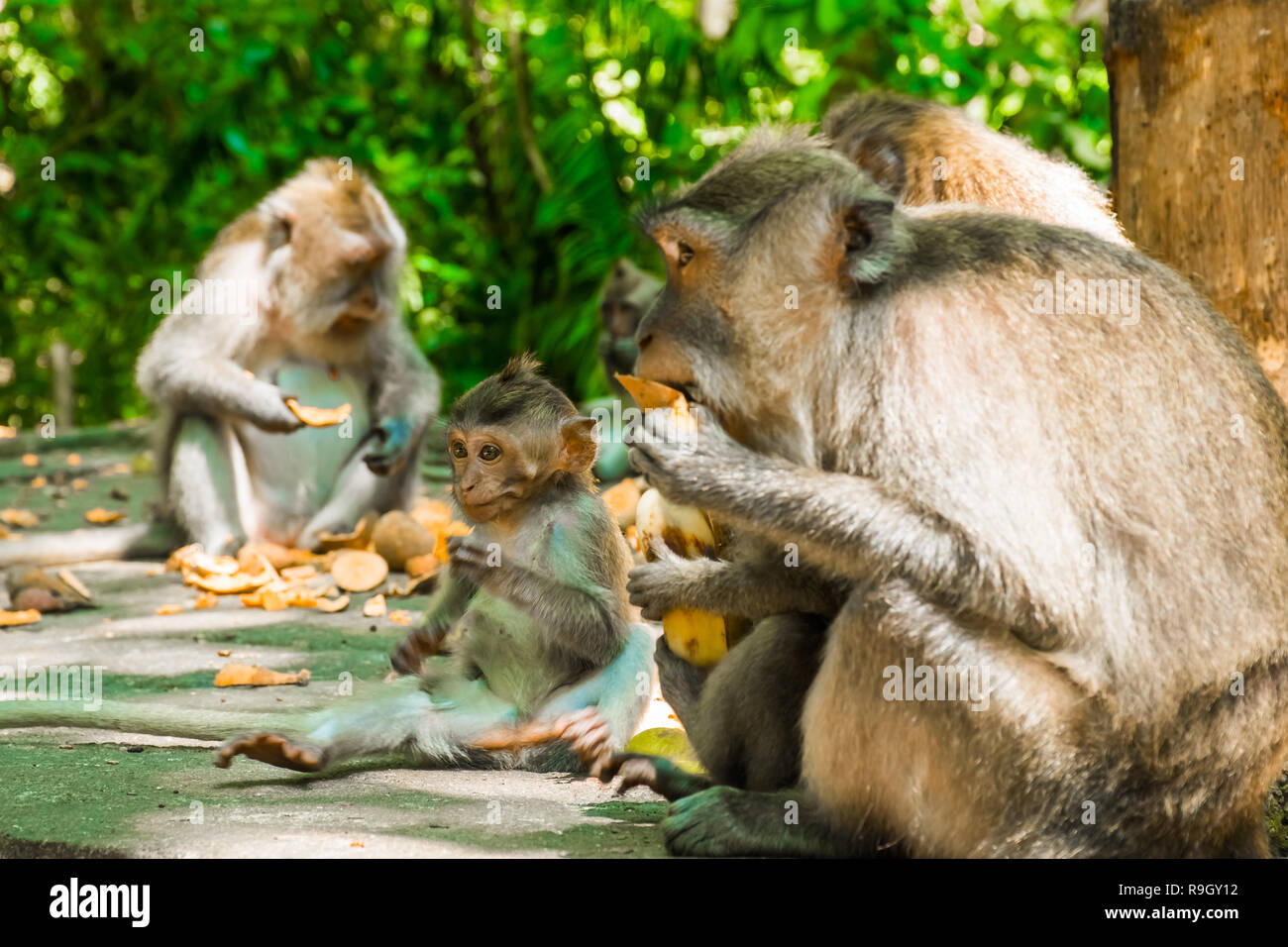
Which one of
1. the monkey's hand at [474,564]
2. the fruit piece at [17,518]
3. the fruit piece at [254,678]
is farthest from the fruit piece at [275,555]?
the monkey's hand at [474,564]

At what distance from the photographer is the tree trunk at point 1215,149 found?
4.88m

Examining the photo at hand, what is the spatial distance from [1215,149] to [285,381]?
555 centimetres

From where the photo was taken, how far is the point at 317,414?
27.1 feet

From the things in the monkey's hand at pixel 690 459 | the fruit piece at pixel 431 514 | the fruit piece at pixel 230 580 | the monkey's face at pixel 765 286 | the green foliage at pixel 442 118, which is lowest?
the fruit piece at pixel 230 580

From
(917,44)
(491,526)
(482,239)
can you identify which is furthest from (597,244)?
(491,526)

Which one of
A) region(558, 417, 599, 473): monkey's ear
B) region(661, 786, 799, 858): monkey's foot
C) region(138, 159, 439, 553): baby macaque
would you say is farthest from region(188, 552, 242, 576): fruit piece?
region(661, 786, 799, 858): monkey's foot

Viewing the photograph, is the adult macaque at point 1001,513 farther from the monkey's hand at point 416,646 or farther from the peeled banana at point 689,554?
the monkey's hand at point 416,646

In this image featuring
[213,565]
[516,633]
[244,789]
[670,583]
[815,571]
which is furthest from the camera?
[213,565]

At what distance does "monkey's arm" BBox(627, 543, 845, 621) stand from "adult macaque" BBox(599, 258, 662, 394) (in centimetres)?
695

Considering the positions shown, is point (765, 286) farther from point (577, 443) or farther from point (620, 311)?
point (620, 311)

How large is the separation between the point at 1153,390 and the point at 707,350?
1.06 m

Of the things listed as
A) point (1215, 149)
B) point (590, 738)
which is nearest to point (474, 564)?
point (590, 738)

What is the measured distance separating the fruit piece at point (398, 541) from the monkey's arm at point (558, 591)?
3477 mm

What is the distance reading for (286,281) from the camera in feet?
27.7
